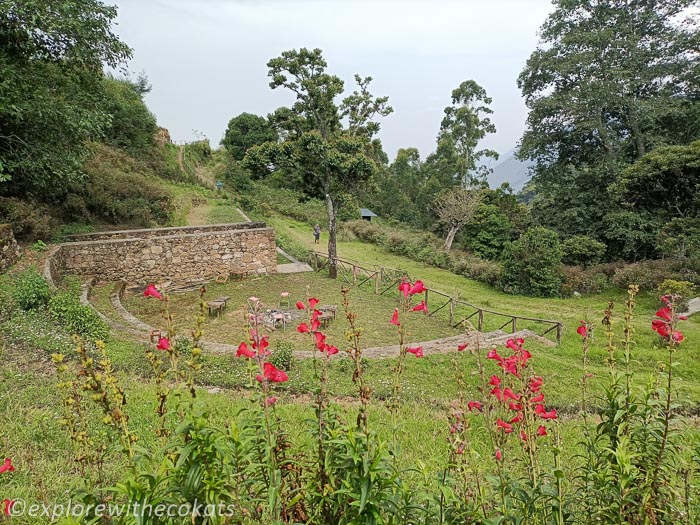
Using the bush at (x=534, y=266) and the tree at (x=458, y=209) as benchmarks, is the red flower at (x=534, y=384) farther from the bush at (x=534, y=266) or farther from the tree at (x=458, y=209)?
the tree at (x=458, y=209)

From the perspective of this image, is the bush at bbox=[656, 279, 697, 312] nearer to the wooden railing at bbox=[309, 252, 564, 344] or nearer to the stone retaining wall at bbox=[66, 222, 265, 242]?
the wooden railing at bbox=[309, 252, 564, 344]

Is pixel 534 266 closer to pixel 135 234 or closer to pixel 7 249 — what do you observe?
pixel 135 234

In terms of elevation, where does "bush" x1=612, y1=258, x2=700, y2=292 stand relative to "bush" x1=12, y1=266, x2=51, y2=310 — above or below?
above

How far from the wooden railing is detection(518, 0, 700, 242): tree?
10.6m

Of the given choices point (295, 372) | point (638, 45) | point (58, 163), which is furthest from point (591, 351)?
point (638, 45)

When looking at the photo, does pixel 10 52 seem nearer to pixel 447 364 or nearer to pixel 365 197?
pixel 447 364

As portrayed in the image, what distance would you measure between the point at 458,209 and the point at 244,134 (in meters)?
22.1

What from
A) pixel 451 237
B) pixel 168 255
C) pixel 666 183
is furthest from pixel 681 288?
pixel 168 255

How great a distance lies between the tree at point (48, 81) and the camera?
8234mm

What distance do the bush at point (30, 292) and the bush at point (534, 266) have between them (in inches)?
594

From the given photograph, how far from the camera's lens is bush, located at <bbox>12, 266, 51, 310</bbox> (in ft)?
21.8

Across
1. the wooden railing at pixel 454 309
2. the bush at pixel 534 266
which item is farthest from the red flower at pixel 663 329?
the bush at pixel 534 266

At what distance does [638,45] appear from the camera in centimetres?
1819

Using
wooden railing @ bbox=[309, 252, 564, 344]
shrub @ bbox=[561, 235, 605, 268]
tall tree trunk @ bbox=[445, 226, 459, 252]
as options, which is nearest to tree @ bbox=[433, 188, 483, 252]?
tall tree trunk @ bbox=[445, 226, 459, 252]
